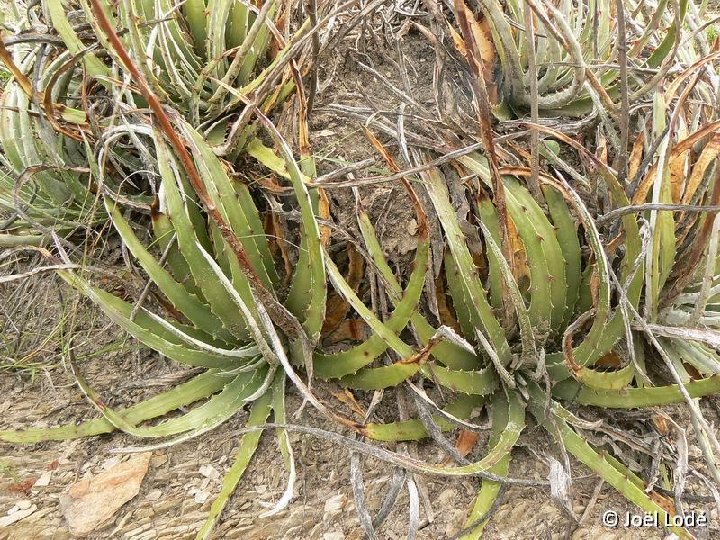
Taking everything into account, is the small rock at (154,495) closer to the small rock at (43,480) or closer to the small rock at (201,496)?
the small rock at (201,496)

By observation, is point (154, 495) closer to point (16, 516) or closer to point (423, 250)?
point (16, 516)

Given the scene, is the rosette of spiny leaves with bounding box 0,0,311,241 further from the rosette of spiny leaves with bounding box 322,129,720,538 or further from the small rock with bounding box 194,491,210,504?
the small rock with bounding box 194,491,210,504

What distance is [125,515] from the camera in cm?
94

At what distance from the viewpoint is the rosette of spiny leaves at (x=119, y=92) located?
1090 millimetres

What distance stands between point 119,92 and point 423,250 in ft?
2.02

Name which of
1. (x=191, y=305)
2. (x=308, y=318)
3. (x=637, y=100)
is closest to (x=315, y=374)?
(x=308, y=318)

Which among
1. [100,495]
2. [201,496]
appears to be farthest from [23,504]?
[201,496]

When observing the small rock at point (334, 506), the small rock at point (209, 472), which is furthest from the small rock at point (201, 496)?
the small rock at point (334, 506)

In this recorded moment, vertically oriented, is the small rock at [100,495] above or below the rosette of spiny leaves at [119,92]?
below

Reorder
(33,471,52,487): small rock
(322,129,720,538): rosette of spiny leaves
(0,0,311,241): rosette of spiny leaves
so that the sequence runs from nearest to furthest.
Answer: (322,129,720,538): rosette of spiny leaves, (33,471,52,487): small rock, (0,0,311,241): rosette of spiny leaves

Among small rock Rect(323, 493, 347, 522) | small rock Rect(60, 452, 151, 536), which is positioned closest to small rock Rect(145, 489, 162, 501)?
small rock Rect(60, 452, 151, 536)

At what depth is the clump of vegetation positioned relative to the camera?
0.89m

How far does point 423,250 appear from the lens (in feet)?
2.95

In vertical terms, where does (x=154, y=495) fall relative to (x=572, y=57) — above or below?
below
